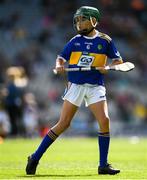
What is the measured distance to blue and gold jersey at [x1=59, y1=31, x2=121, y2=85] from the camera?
1074 cm

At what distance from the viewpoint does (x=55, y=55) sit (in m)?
28.7

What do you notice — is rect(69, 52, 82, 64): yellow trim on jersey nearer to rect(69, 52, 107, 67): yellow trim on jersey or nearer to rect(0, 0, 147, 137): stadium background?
rect(69, 52, 107, 67): yellow trim on jersey

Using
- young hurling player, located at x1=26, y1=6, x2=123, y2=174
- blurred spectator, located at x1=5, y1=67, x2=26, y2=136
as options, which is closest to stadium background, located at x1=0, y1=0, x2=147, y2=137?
blurred spectator, located at x1=5, y1=67, x2=26, y2=136

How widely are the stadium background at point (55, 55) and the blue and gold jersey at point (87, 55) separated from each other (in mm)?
13315

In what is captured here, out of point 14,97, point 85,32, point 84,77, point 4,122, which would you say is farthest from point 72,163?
point 14,97

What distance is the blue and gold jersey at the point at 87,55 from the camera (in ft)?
35.2

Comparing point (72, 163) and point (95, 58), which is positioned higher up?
point (95, 58)

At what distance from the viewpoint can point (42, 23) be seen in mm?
29562

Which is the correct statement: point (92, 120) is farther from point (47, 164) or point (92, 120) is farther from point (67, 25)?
point (47, 164)

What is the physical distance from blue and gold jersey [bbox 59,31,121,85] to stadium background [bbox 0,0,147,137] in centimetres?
1331

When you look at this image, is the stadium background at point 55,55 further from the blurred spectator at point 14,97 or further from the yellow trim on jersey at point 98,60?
the yellow trim on jersey at point 98,60

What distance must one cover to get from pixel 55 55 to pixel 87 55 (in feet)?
58.8

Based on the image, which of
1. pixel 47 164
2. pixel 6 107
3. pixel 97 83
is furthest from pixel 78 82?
pixel 6 107

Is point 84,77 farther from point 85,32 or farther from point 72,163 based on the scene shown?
point 72,163
